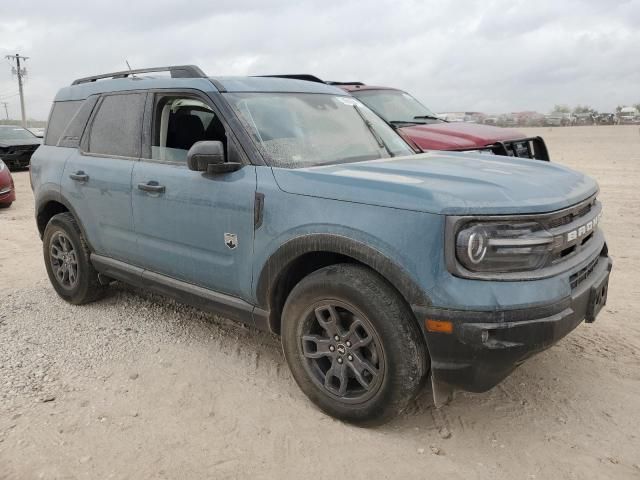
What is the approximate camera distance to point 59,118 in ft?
16.2

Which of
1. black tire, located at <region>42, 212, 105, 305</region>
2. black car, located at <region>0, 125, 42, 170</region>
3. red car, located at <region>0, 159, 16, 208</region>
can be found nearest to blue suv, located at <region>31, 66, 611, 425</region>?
black tire, located at <region>42, 212, 105, 305</region>

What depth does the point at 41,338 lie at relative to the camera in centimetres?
423

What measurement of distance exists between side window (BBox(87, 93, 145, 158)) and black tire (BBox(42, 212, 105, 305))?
73cm

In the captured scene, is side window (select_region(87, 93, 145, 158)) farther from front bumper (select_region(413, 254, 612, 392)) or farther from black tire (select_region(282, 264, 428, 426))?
front bumper (select_region(413, 254, 612, 392))

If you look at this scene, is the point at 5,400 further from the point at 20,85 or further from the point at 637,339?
the point at 20,85

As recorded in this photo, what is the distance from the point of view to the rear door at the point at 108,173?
13.4ft

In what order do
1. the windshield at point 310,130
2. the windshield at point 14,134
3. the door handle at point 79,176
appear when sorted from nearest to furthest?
the windshield at point 310,130 < the door handle at point 79,176 < the windshield at point 14,134

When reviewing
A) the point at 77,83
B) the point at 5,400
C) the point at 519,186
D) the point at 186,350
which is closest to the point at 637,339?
the point at 519,186

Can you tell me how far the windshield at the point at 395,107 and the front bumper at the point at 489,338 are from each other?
18.0 ft

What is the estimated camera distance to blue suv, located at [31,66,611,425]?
254 centimetres

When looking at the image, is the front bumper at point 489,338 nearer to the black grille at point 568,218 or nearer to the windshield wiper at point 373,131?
the black grille at point 568,218

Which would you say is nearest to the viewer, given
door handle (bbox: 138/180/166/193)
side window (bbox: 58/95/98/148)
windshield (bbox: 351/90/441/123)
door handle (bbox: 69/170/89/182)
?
door handle (bbox: 138/180/166/193)

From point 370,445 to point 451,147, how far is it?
15.0 ft

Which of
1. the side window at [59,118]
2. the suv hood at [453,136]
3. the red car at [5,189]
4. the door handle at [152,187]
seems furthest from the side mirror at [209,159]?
the red car at [5,189]
